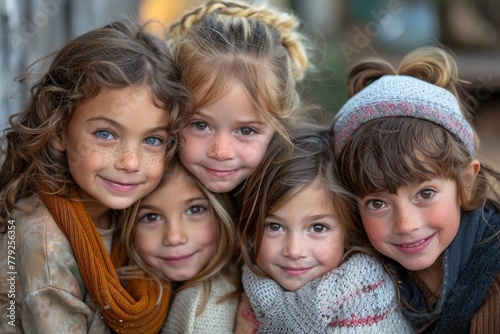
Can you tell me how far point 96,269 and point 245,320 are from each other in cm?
52

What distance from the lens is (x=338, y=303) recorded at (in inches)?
76.7

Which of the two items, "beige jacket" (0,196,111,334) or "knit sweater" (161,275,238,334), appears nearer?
"beige jacket" (0,196,111,334)

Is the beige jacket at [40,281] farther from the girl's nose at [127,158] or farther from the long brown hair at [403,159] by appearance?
the long brown hair at [403,159]

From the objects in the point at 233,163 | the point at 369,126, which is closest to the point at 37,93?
the point at 233,163

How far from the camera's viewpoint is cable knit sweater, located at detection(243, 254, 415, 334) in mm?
1945

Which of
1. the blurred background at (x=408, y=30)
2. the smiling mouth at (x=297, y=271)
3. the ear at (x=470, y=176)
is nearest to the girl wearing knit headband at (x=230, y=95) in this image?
the smiling mouth at (x=297, y=271)

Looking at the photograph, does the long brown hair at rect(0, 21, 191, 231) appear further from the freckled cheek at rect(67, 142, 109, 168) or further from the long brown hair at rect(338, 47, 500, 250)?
the long brown hair at rect(338, 47, 500, 250)

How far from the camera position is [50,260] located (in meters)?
1.88

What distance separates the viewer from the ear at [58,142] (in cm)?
198

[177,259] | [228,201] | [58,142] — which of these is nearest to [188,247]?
[177,259]

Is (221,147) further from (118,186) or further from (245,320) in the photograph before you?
(245,320)

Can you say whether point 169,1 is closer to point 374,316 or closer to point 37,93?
point 37,93

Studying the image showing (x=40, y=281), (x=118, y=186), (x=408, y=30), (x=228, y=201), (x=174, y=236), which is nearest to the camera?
(x=40, y=281)

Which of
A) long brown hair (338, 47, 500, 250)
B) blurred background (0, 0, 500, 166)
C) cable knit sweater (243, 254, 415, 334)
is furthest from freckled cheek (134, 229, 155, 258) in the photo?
blurred background (0, 0, 500, 166)
